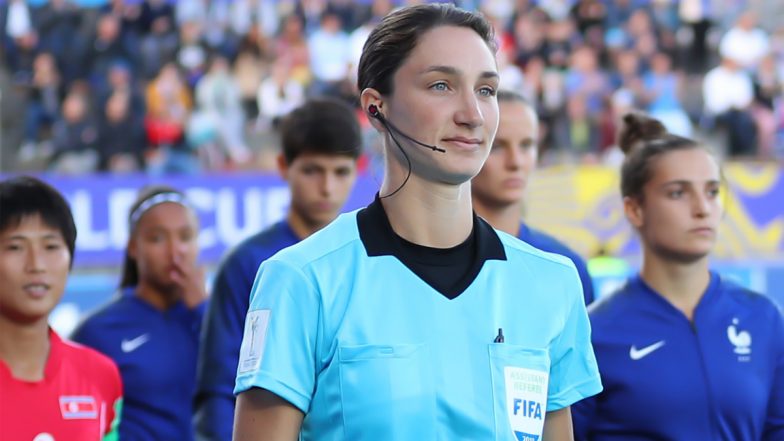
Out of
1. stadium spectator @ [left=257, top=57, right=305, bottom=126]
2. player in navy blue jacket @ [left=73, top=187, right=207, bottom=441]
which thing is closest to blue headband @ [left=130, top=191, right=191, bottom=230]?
player in navy blue jacket @ [left=73, top=187, right=207, bottom=441]

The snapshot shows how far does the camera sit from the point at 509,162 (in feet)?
15.7

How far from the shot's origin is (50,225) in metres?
4.20

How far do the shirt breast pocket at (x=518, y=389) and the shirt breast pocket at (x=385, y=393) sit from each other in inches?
5.9

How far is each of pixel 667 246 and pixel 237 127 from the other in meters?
12.5

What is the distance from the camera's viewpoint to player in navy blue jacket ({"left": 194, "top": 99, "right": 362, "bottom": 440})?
4.51m

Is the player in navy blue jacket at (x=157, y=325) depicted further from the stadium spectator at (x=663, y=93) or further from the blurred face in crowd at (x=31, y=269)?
the stadium spectator at (x=663, y=93)

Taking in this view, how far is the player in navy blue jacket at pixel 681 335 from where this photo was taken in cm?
387

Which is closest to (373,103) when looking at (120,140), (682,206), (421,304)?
(421,304)

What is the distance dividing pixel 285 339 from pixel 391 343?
0.69 ft

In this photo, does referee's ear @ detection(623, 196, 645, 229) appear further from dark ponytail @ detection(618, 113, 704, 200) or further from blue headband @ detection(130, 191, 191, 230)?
blue headband @ detection(130, 191, 191, 230)

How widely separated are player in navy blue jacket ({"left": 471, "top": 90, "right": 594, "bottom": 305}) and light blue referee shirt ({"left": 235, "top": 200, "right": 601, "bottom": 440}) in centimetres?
207

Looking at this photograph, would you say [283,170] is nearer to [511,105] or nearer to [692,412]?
[511,105]

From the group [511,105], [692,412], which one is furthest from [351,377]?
[511,105]

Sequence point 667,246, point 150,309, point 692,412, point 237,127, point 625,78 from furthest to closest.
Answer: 1. point 625,78
2. point 237,127
3. point 150,309
4. point 667,246
5. point 692,412
